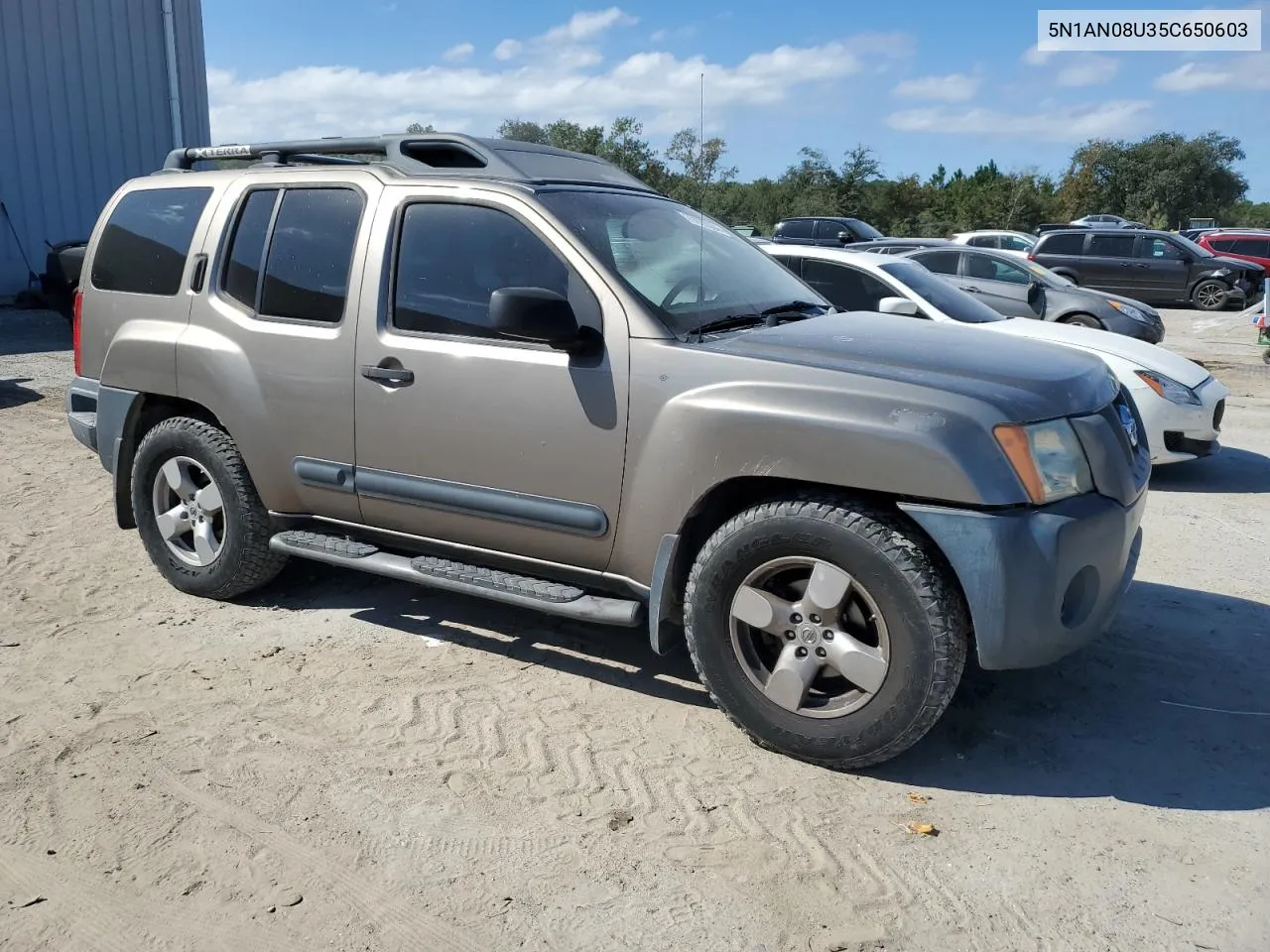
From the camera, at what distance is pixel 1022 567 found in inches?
126

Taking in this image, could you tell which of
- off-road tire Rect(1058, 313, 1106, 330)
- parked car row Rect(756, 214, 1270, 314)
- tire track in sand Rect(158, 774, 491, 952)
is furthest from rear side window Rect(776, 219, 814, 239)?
tire track in sand Rect(158, 774, 491, 952)

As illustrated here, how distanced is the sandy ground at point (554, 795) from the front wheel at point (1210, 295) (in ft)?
63.4

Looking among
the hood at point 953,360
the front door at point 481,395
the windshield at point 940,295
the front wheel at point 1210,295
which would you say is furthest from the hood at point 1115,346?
the front wheel at point 1210,295

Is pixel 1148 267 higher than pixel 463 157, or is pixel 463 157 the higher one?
pixel 463 157

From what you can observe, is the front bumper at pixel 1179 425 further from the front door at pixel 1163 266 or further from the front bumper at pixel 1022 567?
the front door at pixel 1163 266

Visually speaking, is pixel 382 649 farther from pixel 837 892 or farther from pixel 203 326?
pixel 837 892

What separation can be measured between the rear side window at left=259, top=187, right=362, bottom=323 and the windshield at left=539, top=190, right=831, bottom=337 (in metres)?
0.90

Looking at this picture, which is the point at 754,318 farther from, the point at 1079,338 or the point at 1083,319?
the point at 1083,319

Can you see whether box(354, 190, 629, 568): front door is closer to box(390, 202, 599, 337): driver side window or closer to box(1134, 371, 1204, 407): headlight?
box(390, 202, 599, 337): driver side window

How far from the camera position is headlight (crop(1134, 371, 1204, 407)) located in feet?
24.1

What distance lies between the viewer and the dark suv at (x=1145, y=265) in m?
22.0

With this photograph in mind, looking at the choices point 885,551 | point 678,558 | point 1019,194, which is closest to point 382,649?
point 678,558

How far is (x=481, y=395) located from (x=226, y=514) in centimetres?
153

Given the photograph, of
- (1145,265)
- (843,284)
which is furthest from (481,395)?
(1145,265)
